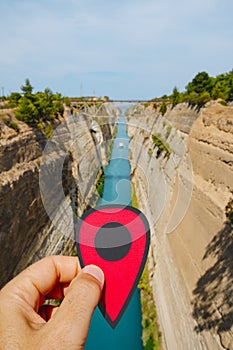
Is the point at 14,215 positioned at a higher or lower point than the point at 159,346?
higher

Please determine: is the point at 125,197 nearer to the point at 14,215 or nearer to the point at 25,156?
the point at 14,215

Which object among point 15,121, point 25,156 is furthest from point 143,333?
point 15,121

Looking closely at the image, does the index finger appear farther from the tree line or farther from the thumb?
the tree line

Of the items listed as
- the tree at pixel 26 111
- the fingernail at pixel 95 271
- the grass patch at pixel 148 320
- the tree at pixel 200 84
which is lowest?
the grass patch at pixel 148 320

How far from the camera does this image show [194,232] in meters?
5.51

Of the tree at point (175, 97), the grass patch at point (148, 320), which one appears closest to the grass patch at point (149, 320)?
the grass patch at point (148, 320)

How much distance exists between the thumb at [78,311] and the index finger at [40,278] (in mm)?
286

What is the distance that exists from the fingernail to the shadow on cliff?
3.31 metres

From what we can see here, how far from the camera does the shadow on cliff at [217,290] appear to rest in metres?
3.83

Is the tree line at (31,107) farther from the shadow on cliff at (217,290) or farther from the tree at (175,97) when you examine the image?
the shadow on cliff at (217,290)

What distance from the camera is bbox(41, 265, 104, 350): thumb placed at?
96cm

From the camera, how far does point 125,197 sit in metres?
1.68

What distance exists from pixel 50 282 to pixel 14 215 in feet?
19.3

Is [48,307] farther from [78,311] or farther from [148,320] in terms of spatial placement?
[148,320]
